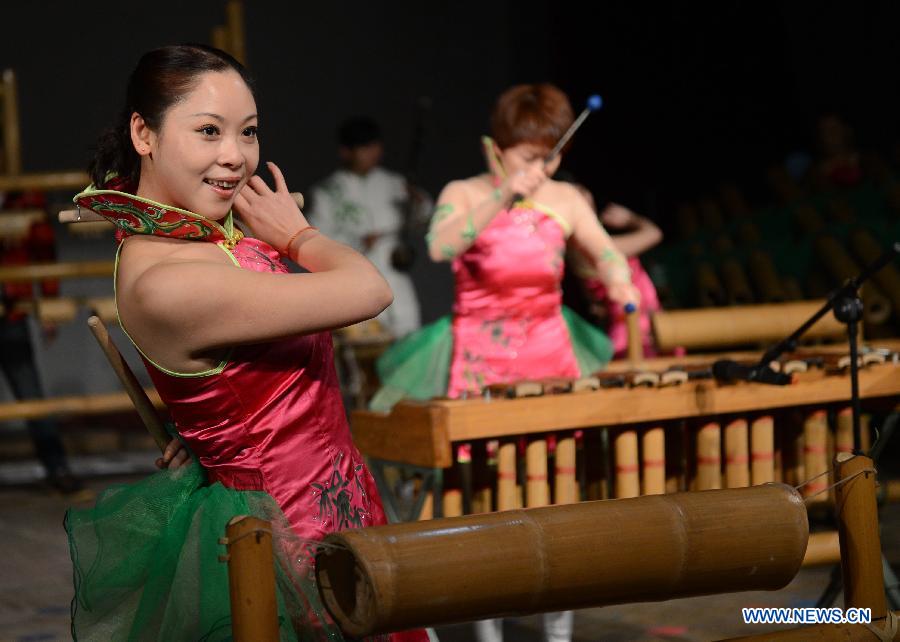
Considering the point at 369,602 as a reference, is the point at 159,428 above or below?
above

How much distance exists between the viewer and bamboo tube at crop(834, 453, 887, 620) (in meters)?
1.87

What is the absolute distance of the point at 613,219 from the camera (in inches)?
209

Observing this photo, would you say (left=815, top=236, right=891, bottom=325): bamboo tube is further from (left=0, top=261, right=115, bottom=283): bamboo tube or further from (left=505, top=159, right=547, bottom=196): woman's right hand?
(left=0, top=261, right=115, bottom=283): bamboo tube

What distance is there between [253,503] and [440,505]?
52.2 inches

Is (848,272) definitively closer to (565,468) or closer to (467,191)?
(467,191)

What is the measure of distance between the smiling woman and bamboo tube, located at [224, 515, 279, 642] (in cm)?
13

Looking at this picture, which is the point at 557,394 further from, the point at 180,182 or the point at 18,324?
the point at 18,324

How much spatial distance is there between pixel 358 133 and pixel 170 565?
5461 millimetres

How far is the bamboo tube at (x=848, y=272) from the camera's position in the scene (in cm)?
574

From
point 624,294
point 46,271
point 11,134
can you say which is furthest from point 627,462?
point 11,134

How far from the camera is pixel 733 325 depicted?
13.1 feet

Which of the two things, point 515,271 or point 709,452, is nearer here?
point 709,452

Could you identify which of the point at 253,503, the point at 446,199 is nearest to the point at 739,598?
the point at 446,199

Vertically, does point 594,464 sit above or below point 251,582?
below
